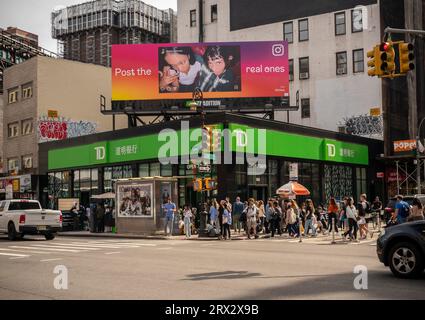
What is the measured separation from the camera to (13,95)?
5381cm

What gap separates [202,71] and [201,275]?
30114 millimetres

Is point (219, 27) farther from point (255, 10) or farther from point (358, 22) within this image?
point (358, 22)

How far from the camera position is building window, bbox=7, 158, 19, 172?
5225cm

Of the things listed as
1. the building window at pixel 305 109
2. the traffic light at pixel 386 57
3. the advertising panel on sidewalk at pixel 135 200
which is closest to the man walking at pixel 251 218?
the advertising panel on sidewalk at pixel 135 200

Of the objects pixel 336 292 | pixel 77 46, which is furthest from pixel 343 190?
pixel 77 46

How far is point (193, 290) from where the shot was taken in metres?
10.3

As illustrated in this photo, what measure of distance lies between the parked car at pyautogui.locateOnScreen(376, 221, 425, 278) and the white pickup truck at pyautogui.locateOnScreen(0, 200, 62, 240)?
59.9 ft

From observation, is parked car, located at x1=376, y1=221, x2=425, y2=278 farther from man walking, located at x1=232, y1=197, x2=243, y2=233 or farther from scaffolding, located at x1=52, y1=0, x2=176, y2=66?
scaffolding, located at x1=52, y1=0, x2=176, y2=66

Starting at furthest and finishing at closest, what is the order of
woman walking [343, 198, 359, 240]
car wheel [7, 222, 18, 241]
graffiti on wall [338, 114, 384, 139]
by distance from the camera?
graffiti on wall [338, 114, 384, 139]
car wheel [7, 222, 18, 241]
woman walking [343, 198, 359, 240]

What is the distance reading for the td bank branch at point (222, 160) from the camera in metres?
32.3

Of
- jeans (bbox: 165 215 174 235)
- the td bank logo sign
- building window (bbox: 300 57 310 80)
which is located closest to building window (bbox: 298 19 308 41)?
building window (bbox: 300 57 310 80)

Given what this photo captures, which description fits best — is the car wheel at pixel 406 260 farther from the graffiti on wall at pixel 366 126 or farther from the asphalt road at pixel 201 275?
the graffiti on wall at pixel 366 126

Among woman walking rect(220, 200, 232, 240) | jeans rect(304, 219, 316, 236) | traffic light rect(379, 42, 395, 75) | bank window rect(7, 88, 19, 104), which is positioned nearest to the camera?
traffic light rect(379, 42, 395, 75)

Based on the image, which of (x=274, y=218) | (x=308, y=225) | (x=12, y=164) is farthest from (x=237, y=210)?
(x=12, y=164)
